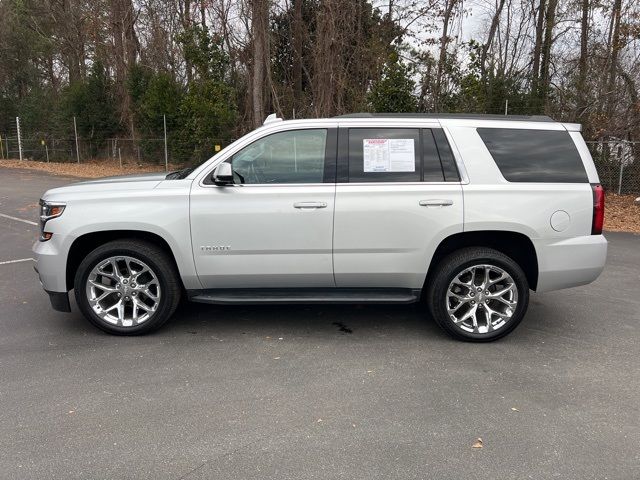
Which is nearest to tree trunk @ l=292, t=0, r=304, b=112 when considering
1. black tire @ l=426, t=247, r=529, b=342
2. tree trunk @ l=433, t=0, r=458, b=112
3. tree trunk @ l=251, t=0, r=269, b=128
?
tree trunk @ l=251, t=0, r=269, b=128

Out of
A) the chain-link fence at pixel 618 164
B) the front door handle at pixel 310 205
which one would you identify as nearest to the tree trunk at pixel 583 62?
the chain-link fence at pixel 618 164

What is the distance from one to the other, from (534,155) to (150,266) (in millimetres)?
3415

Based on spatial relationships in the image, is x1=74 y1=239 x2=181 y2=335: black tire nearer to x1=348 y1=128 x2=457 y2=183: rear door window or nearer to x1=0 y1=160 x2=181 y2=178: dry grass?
x1=348 y1=128 x2=457 y2=183: rear door window

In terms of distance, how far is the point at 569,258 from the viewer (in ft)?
15.4

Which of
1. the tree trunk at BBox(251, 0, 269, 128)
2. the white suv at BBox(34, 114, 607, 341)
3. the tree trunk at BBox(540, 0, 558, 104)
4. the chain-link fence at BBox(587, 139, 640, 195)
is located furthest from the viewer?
the tree trunk at BBox(251, 0, 269, 128)

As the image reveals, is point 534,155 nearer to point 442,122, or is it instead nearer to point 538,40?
point 442,122

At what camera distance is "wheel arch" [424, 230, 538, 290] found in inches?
189

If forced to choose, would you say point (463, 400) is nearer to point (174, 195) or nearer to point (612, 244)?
point (174, 195)

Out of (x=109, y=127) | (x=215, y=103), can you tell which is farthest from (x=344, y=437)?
(x=109, y=127)

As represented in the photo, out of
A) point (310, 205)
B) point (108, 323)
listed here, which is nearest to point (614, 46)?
point (310, 205)

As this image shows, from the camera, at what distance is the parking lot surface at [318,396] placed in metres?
3.09

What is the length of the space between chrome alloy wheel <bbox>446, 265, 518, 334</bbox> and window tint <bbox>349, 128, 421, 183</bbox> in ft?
3.15

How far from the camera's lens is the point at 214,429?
3414mm

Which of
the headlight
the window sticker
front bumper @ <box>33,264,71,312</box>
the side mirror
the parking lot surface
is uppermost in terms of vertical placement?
the window sticker
